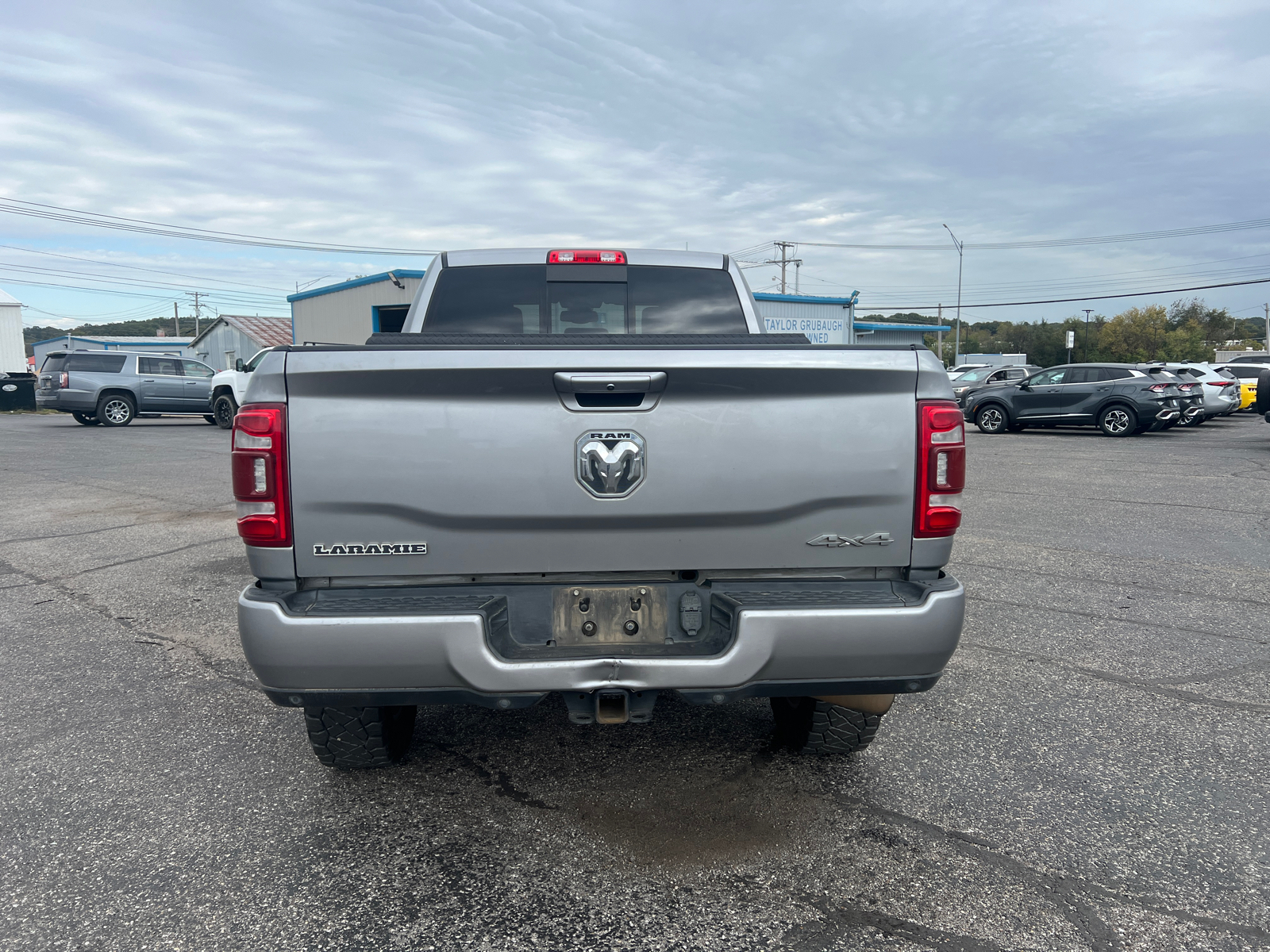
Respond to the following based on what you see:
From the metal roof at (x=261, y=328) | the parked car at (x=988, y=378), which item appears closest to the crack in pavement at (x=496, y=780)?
the parked car at (x=988, y=378)

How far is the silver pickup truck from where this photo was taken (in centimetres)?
235

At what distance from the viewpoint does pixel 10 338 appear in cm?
5131

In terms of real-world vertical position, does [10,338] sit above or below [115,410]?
above

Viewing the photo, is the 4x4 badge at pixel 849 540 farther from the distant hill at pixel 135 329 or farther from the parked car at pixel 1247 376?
the distant hill at pixel 135 329

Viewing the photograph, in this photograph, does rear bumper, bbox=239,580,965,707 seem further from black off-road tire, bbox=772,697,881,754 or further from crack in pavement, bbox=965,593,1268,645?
crack in pavement, bbox=965,593,1268,645

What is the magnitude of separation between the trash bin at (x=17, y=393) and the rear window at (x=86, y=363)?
1097 centimetres

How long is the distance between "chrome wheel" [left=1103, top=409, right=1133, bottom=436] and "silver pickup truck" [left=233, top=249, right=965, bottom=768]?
1831 cm

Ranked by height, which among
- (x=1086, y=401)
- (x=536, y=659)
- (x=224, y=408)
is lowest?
(x=536, y=659)

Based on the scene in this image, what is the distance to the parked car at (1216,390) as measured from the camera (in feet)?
69.5

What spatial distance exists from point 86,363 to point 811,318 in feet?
76.0

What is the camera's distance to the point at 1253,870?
258 cm

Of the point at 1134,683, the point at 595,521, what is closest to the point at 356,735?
the point at 595,521

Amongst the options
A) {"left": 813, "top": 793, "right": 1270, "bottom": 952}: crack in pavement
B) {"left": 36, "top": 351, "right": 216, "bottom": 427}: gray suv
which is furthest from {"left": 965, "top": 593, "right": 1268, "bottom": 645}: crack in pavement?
{"left": 36, "top": 351, "right": 216, "bottom": 427}: gray suv

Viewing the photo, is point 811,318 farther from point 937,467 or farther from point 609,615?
point 609,615
